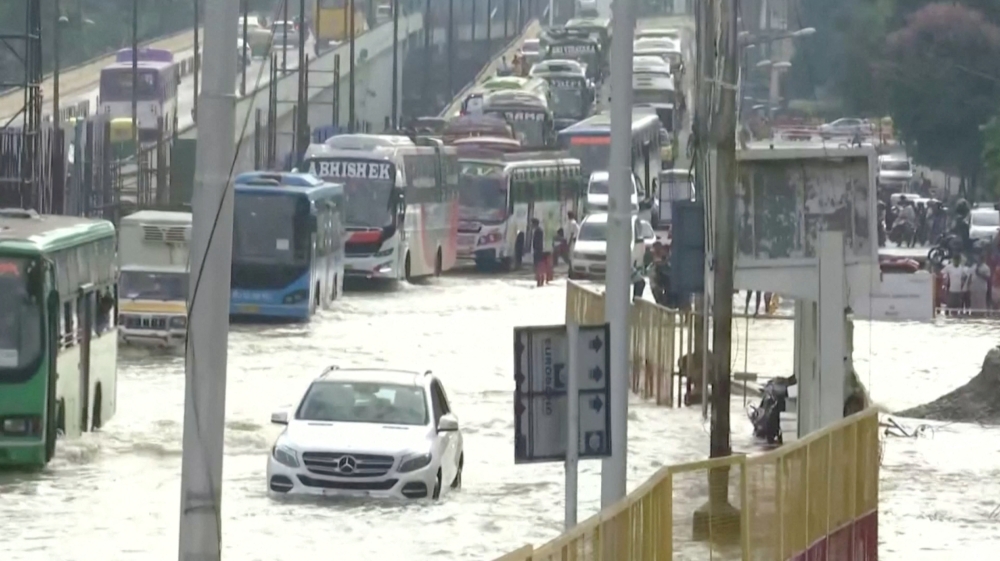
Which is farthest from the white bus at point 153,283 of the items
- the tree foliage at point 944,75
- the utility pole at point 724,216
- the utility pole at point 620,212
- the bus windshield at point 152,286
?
the tree foliage at point 944,75

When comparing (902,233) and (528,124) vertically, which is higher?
(528,124)

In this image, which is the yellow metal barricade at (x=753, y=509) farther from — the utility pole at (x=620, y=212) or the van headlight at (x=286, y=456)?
the van headlight at (x=286, y=456)

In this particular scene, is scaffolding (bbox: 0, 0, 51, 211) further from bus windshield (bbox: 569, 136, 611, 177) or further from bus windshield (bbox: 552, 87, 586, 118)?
bus windshield (bbox: 552, 87, 586, 118)

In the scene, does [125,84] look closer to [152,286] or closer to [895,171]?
[895,171]

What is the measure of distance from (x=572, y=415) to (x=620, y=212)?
144 inches

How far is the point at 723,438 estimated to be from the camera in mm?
19484

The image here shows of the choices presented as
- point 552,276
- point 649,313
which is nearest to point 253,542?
point 649,313

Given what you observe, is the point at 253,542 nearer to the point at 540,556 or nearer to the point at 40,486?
the point at 40,486

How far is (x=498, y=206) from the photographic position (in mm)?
57031

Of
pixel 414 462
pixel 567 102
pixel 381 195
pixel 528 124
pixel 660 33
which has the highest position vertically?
pixel 660 33

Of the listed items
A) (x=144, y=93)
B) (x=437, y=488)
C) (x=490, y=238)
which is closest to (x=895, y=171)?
(x=144, y=93)

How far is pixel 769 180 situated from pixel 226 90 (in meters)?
11.7

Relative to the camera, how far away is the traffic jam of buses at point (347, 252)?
66.6ft

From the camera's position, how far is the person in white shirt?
143 feet
